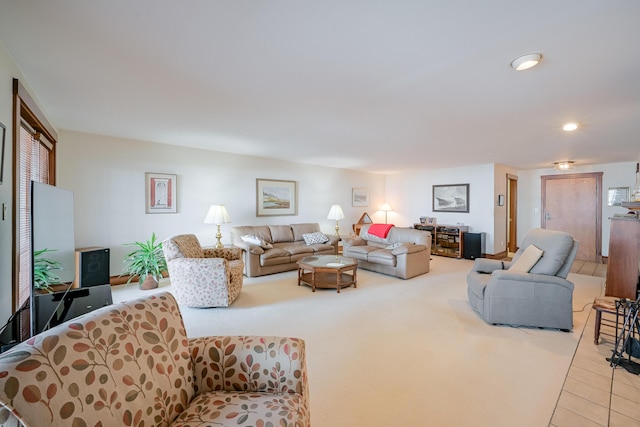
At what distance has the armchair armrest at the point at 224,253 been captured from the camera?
166 inches

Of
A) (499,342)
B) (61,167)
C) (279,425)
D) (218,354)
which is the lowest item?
(499,342)

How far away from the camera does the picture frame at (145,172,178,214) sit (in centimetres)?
456

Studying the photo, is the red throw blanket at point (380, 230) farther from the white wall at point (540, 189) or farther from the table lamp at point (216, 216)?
the white wall at point (540, 189)

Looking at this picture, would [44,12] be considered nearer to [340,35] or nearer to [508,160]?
[340,35]

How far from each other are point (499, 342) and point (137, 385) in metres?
2.85

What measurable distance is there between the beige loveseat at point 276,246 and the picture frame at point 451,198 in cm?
312

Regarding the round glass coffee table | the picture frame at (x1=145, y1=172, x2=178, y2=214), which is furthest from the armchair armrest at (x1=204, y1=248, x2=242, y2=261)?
the picture frame at (x1=145, y1=172, x2=178, y2=214)

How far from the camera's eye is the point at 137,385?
99cm

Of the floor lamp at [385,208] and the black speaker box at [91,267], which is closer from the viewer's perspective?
the black speaker box at [91,267]

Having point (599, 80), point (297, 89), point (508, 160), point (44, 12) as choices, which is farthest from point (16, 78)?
point (508, 160)

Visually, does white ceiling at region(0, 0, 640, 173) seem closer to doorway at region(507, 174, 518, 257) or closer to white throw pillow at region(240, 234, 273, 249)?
white throw pillow at region(240, 234, 273, 249)

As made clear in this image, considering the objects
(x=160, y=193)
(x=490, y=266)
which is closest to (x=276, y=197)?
(x=160, y=193)

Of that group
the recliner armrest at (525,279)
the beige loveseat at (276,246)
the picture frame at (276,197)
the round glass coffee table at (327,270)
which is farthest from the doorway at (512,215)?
the picture frame at (276,197)

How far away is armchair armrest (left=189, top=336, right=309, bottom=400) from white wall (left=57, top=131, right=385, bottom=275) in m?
3.93
